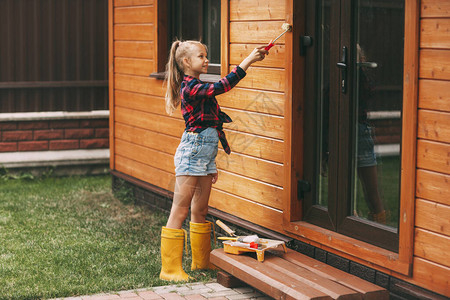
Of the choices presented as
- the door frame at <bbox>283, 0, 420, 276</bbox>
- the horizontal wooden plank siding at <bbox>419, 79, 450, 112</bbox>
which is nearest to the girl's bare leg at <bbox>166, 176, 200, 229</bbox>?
the door frame at <bbox>283, 0, 420, 276</bbox>

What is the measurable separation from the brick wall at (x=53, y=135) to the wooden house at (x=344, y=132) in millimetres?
4022

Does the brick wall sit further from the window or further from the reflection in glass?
the reflection in glass

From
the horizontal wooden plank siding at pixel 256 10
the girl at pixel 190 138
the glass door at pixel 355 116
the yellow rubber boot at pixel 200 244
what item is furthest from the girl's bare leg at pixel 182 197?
the horizontal wooden plank siding at pixel 256 10

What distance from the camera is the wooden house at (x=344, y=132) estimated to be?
4125 millimetres

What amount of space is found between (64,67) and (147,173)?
3254 millimetres

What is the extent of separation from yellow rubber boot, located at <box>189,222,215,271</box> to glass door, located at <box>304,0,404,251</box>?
79 centimetres

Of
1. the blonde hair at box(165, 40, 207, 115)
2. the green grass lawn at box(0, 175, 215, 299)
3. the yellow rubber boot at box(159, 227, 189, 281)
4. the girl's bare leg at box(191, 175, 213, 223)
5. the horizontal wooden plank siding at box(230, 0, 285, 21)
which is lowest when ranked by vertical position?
the green grass lawn at box(0, 175, 215, 299)

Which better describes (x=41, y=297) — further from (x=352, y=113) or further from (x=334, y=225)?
(x=352, y=113)

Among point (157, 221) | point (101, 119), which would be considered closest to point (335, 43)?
point (157, 221)

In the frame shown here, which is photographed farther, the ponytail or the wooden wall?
the ponytail

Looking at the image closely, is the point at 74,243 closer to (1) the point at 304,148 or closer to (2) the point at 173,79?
(2) the point at 173,79

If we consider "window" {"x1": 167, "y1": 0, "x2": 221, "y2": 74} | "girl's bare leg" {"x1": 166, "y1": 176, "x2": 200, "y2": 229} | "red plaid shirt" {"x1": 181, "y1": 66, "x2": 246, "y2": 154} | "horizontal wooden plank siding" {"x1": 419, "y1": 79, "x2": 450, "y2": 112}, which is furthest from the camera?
"window" {"x1": 167, "y1": 0, "x2": 221, "y2": 74}

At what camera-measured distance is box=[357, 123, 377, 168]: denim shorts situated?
16.2 ft

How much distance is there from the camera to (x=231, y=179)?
6223mm
